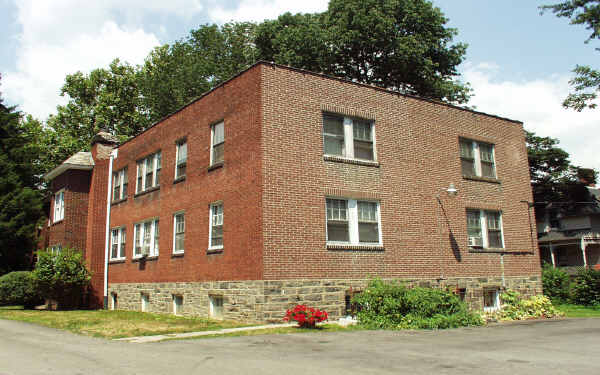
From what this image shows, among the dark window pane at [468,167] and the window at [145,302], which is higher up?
the dark window pane at [468,167]

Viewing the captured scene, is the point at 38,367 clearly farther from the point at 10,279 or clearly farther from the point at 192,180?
the point at 10,279


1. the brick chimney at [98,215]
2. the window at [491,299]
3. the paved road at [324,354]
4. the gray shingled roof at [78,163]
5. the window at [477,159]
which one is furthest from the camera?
the gray shingled roof at [78,163]

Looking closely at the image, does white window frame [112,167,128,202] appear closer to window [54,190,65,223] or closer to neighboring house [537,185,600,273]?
window [54,190,65,223]

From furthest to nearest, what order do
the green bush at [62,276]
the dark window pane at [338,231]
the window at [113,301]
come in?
the window at [113,301], the green bush at [62,276], the dark window pane at [338,231]

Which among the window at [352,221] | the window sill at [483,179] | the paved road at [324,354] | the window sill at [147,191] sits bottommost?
the paved road at [324,354]

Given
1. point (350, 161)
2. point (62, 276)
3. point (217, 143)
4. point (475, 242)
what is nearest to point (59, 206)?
point (62, 276)

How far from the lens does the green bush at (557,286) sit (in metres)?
25.9

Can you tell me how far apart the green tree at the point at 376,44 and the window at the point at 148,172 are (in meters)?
15.3

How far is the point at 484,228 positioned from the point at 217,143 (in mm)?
10757

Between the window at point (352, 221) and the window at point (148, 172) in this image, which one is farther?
the window at point (148, 172)

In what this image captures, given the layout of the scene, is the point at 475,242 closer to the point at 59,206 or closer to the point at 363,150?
the point at 363,150

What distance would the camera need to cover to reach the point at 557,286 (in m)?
26.4

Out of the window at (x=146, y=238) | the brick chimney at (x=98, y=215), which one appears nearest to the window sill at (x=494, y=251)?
the window at (x=146, y=238)

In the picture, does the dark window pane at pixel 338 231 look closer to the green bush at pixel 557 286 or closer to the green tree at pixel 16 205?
the green bush at pixel 557 286
